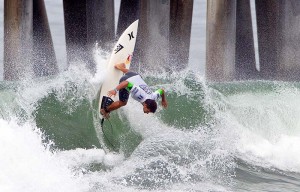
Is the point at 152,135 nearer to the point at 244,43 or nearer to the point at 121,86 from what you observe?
the point at 121,86

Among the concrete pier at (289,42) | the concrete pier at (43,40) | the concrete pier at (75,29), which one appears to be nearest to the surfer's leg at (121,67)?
the concrete pier at (75,29)

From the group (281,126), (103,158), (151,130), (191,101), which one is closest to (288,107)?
(281,126)

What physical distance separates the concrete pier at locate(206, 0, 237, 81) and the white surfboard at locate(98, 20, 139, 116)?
288 cm

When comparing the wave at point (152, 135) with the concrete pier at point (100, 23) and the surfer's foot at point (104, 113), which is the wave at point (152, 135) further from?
the concrete pier at point (100, 23)

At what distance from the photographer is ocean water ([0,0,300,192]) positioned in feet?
39.8

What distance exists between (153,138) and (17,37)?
4.54m

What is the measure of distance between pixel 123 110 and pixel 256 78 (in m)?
6.36

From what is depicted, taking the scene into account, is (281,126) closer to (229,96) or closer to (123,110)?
(229,96)

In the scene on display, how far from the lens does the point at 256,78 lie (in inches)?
837

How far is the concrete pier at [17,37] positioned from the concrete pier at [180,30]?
3.17m

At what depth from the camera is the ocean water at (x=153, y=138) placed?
39.8 feet

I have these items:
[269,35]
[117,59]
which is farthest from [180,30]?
[117,59]

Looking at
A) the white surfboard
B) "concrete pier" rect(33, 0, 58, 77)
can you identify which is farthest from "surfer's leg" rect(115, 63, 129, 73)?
"concrete pier" rect(33, 0, 58, 77)

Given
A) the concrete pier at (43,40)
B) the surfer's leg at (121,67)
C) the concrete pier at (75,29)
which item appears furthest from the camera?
the concrete pier at (43,40)
